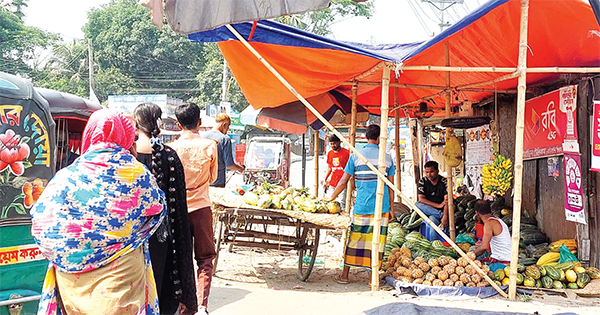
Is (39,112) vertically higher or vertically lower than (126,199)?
higher

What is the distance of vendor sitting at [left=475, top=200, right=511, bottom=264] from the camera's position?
659 centimetres

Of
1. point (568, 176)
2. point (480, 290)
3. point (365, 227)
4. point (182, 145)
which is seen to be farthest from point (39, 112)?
point (568, 176)

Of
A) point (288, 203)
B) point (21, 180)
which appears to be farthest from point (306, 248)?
point (21, 180)

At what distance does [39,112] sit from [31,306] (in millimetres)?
1553

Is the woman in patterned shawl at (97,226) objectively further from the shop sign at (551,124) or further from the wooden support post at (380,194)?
the shop sign at (551,124)

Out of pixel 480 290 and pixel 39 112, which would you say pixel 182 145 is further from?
pixel 480 290

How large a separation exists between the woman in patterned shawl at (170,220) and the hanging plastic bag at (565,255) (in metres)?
5.09

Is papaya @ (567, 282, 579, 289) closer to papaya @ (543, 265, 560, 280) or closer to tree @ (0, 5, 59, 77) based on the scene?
papaya @ (543, 265, 560, 280)

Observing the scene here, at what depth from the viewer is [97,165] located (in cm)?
287

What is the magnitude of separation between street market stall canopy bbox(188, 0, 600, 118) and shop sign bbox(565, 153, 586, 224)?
1265mm

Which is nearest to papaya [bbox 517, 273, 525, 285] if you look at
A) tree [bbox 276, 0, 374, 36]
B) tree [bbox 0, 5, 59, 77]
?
tree [bbox 276, 0, 374, 36]

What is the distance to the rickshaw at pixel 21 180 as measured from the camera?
4.05 m

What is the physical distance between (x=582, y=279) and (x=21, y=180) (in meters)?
6.13

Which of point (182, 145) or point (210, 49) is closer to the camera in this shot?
point (182, 145)
